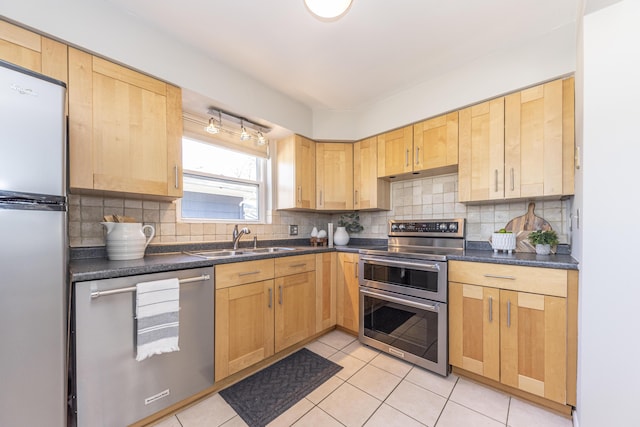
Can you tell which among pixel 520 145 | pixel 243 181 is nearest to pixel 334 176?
pixel 243 181

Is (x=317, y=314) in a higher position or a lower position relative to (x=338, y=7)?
lower

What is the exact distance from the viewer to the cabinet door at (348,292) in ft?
7.99

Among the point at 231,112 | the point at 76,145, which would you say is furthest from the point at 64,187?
the point at 231,112

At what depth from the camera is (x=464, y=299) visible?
1805 millimetres

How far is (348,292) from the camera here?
2.49m

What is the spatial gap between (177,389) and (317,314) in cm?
123

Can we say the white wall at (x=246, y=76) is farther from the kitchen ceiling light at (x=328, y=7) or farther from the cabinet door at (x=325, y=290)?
the cabinet door at (x=325, y=290)

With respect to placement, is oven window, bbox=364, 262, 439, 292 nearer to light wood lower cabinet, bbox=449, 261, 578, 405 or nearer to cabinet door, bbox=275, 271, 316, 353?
light wood lower cabinet, bbox=449, 261, 578, 405

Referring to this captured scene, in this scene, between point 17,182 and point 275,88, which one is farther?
point 275,88

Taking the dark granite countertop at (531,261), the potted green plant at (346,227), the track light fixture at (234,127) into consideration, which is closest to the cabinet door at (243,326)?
the potted green plant at (346,227)

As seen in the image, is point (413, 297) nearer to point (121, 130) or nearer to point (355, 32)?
point (355, 32)

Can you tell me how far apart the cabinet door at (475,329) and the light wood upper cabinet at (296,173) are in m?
1.65

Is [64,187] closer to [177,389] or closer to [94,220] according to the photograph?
[94,220]

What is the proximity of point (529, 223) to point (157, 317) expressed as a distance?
9.06ft
